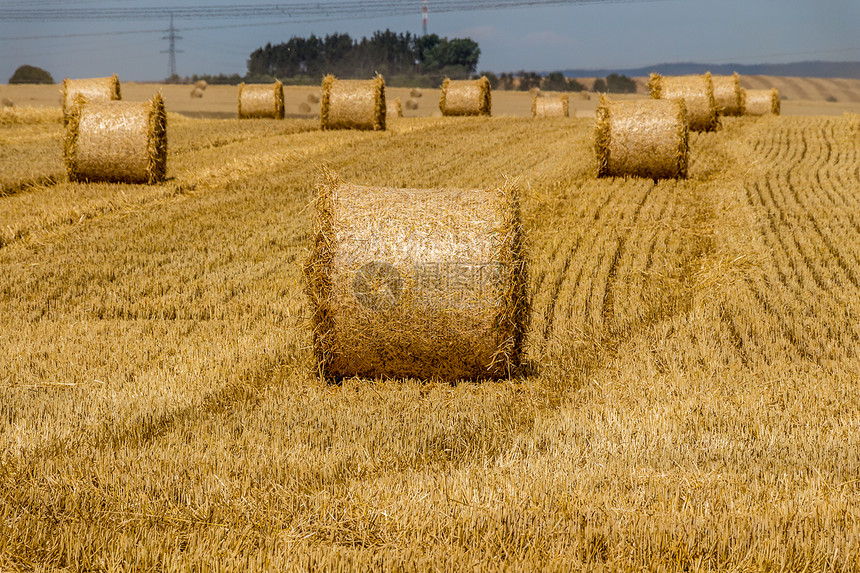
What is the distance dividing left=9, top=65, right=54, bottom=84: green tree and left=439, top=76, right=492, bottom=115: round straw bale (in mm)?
56128

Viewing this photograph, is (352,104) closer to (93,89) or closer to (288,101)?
(93,89)

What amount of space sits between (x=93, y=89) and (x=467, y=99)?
35.6ft

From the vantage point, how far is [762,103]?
26516 mm

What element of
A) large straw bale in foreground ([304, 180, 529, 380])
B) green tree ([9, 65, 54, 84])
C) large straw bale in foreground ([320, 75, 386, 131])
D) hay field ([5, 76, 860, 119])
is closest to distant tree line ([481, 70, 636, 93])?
hay field ([5, 76, 860, 119])

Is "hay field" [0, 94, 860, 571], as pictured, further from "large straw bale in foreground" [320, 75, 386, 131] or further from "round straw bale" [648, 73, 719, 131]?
"large straw bale in foreground" [320, 75, 386, 131]

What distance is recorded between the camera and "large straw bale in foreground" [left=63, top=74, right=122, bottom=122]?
67.1 ft

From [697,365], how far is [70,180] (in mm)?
11117

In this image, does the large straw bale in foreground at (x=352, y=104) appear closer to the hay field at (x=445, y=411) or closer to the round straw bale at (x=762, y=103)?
the hay field at (x=445, y=411)

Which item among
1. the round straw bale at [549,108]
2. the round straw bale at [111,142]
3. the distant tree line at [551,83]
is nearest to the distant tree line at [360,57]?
the distant tree line at [551,83]

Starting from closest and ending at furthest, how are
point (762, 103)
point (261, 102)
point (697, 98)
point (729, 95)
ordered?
point (697, 98), point (729, 95), point (762, 103), point (261, 102)

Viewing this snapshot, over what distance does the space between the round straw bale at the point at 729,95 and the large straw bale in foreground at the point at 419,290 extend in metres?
20.0

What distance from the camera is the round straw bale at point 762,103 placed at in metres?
26.3

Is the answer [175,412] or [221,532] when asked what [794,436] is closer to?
[221,532]

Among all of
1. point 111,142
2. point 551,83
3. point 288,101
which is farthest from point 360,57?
point 111,142
